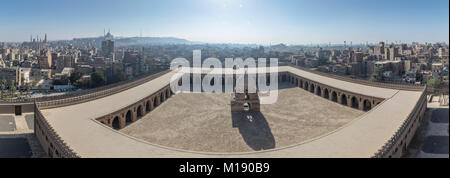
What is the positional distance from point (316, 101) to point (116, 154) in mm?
29727

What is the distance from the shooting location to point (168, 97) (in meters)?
42.1

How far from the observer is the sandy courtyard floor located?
23312 millimetres

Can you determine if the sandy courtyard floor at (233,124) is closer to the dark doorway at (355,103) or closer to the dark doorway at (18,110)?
the dark doorway at (355,103)

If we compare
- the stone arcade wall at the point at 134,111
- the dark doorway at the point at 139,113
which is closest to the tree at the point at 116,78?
the stone arcade wall at the point at 134,111

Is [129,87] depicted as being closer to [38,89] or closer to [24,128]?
[24,128]

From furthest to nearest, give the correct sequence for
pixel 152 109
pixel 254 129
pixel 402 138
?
pixel 152 109, pixel 254 129, pixel 402 138

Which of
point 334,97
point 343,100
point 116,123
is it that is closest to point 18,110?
point 116,123

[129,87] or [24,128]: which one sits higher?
[129,87]

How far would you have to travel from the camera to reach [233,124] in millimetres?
28234

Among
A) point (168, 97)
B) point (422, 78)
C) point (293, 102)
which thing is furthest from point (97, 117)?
point (422, 78)

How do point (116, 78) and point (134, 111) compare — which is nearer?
point (134, 111)

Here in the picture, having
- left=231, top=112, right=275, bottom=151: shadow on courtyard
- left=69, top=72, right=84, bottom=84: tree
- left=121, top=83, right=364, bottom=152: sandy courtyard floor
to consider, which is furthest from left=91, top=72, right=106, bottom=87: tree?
left=231, top=112, right=275, bottom=151: shadow on courtyard

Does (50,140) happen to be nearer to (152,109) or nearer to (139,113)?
(139,113)

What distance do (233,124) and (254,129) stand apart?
247 centimetres
